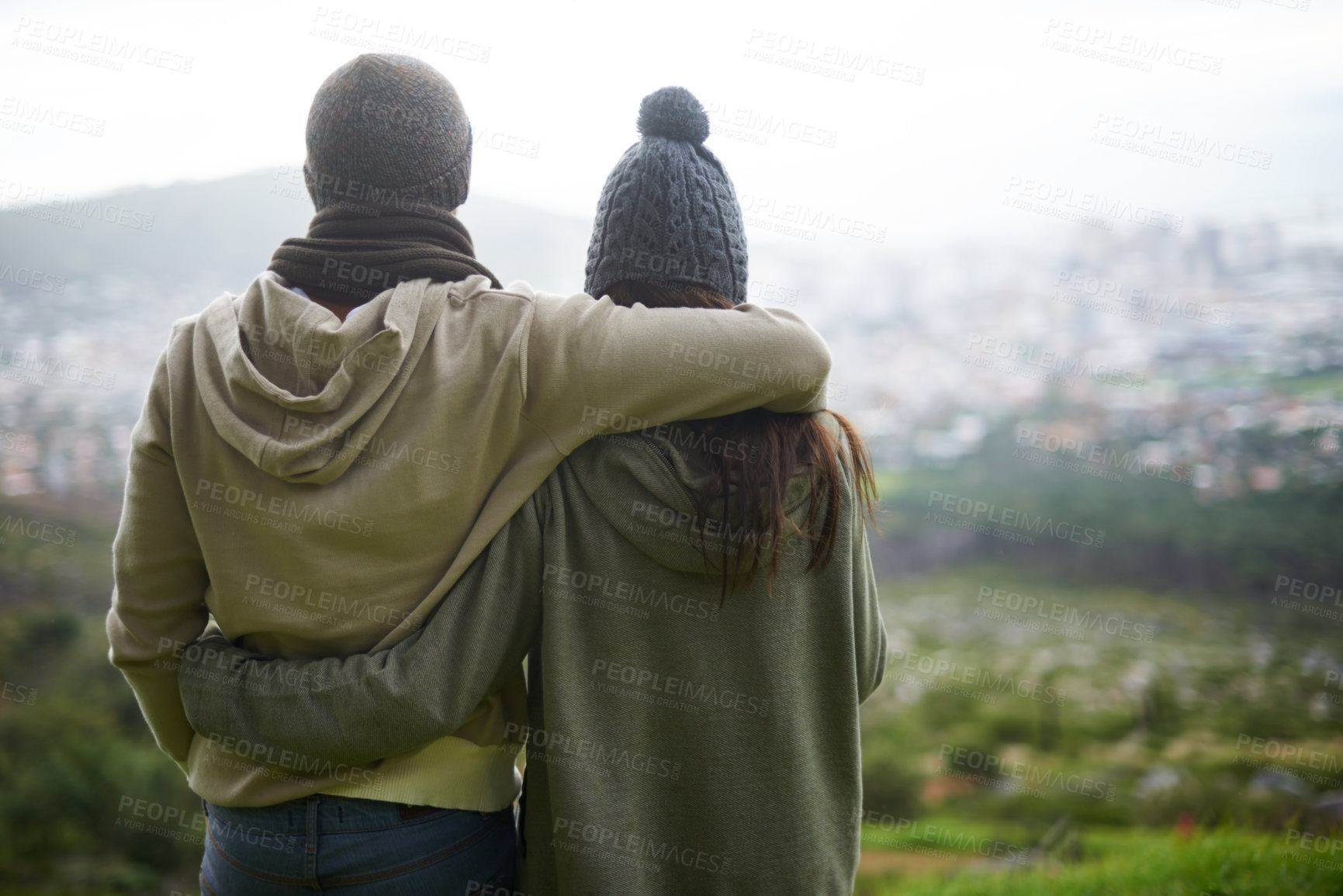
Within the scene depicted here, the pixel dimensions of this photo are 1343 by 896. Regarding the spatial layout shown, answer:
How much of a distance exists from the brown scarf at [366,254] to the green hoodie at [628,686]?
0.34 m

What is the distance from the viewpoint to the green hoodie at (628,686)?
110cm

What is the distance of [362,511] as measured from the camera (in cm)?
106

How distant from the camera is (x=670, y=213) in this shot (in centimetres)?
123

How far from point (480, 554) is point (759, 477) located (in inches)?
15.6

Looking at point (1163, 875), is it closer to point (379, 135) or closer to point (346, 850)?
point (346, 850)

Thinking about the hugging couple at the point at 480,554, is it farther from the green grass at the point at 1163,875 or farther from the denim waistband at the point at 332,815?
the green grass at the point at 1163,875

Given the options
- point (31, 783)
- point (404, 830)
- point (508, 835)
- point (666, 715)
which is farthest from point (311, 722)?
point (31, 783)

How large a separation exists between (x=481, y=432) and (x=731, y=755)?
0.59m

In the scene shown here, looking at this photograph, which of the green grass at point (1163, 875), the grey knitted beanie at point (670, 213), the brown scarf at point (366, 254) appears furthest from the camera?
the green grass at point (1163, 875)

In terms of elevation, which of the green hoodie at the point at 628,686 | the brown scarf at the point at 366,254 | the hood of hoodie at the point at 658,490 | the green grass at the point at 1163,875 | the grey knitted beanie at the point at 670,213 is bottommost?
the green grass at the point at 1163,875

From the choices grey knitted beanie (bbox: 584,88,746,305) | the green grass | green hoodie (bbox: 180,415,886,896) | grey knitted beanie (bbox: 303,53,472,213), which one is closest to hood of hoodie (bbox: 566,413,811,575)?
green hoodie (bbox: 180,415,886,896)

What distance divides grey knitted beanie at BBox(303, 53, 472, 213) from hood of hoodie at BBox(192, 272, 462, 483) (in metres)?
0.19

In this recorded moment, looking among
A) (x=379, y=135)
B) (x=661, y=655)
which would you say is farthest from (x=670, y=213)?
(x=661, y=655)

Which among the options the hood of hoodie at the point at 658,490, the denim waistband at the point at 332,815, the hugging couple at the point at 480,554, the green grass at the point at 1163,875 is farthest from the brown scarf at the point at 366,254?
the green grass at the point at 1163,875
